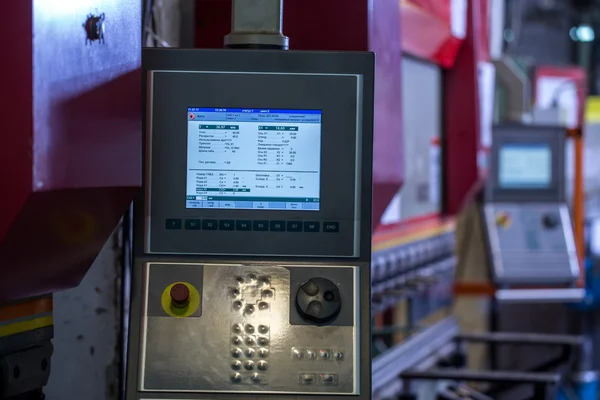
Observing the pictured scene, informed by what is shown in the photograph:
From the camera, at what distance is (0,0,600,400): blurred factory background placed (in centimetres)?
201

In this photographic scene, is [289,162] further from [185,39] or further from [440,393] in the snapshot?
[440,393]

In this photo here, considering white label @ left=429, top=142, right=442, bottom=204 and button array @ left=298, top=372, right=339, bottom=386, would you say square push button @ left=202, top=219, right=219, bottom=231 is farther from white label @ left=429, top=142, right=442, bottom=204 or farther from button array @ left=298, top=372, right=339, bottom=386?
white label @ left=429, top=142, right=442, bottom=204

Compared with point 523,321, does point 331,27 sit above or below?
above

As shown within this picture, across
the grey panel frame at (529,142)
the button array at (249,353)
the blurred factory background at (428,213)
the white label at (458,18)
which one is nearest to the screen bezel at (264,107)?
the button array at (249,353)

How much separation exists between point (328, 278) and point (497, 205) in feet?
12.4

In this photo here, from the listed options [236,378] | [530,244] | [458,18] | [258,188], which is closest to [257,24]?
[258,188]

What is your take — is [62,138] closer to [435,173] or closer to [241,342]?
[241,342]

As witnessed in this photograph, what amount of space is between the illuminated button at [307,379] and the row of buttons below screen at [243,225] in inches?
9.4

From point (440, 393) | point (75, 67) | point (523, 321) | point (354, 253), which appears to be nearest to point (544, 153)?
point (523, 321)

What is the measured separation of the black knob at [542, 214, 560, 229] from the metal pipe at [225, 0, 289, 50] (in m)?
3.83

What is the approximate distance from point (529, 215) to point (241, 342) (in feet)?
13.0

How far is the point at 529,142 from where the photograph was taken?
210 inches

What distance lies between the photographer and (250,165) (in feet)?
5.30

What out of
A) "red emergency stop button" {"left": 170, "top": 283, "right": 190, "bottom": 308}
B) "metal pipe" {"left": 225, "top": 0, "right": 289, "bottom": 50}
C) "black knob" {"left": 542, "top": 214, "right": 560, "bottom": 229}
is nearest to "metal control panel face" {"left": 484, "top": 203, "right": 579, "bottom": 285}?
"black knob" {"left": 542, "top": 214, "right": 560, "bottom": 229}
